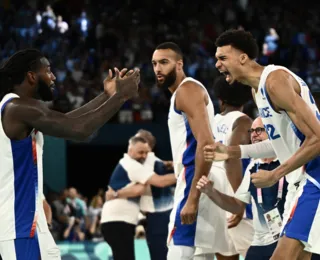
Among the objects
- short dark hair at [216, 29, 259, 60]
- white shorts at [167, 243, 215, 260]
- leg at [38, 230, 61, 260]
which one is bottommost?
white shorts at [167, 243, 215, 260]

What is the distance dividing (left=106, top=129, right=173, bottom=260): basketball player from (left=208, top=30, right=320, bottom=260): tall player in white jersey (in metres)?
3.30

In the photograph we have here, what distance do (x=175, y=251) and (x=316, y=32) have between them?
17.7 m

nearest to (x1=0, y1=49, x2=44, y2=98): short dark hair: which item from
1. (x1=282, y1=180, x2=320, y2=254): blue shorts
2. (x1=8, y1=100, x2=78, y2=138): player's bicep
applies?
(x1=8, y1=100, x2=78, y2=138): player's bicep

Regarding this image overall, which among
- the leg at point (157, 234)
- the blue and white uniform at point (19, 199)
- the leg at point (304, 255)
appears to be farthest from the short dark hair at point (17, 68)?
the leg at point (157, 234)

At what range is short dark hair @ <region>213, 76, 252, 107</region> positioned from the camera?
6.59 m

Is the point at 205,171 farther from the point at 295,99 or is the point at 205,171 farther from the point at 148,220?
the point at 148,220

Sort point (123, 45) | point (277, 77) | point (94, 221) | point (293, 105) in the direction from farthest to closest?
point (123, 45)
point (94, 221)
point (277, 77)
point (293, 105)

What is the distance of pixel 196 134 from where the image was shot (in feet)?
18.3

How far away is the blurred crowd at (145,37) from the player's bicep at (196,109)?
11.4 meters

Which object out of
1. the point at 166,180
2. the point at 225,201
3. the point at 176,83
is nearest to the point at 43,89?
the point at 176,83

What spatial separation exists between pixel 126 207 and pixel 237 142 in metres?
2.10

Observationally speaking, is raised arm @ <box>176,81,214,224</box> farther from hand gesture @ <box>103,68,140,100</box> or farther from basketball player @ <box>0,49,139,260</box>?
basketball player @ <box>0,49,139,260</box>

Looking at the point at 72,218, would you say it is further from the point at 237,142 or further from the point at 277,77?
the point at 277,77

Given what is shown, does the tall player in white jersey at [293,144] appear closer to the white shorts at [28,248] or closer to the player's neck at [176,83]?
the player's neck at [176,83]
